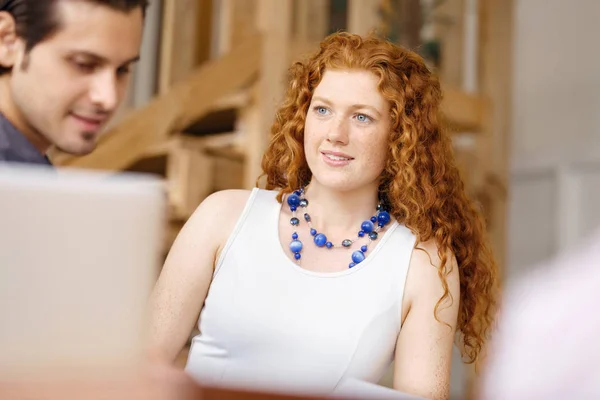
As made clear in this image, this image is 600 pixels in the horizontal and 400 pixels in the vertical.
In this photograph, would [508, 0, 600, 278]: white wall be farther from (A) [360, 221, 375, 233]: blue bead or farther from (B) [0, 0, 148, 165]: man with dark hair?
(B) [0, 0, 148, 165]: man with dark hair

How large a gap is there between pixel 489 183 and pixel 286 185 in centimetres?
144

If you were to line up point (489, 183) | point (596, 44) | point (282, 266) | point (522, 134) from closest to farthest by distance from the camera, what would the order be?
point (282, 266) < point (489, 183) < point (596, 44) < point (522, 134)

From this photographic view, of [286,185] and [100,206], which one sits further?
[286,185]

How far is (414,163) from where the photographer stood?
0.83 meters

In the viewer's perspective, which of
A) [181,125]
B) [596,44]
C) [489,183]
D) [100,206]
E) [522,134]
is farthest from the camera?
[522,134]

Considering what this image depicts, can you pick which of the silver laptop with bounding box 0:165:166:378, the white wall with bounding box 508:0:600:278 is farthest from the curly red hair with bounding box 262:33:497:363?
the white wall with bounding box 508:0:600:278

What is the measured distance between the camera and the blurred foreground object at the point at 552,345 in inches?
20.2

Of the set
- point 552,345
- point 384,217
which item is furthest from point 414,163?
point 552,345

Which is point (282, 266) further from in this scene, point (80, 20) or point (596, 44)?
point (596, 44)

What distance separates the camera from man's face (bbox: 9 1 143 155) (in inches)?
32.8

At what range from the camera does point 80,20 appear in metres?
0.85

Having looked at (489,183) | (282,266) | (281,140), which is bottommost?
(489,183)

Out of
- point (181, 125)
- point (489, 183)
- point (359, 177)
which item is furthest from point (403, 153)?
point (489, 183)

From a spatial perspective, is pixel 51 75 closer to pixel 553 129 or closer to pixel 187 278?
pixel 187 278
